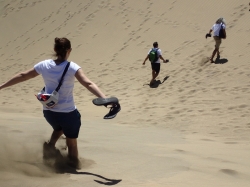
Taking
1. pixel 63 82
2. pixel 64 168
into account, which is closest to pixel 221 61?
pixel 64 168

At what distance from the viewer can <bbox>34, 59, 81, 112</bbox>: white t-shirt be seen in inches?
140

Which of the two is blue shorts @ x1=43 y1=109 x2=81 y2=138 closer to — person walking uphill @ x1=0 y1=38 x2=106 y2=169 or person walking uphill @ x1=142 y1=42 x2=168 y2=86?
person walking uphill @ x1=0 y1=38 x2=106 y2=169

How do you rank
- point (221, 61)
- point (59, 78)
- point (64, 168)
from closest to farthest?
point (59, 78), point (64, 168), point (221, 61)

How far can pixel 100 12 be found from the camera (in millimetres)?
20812

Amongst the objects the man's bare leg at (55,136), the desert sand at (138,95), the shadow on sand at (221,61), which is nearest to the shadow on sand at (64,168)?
the desert sand at (138,95)

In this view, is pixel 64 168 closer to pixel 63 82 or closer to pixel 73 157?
pixel 73 157

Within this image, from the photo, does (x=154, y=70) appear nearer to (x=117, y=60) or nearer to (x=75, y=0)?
(x=117, y=60)

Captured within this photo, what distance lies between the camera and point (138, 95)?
1188 cm

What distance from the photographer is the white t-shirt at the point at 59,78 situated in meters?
3.55

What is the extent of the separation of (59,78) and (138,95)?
27.5 feet

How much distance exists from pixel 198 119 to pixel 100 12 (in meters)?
13.4

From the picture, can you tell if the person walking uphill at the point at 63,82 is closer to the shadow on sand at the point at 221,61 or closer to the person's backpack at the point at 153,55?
the person's backpack at the point at 153,55

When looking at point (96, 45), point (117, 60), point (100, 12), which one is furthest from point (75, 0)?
point (117, 60)

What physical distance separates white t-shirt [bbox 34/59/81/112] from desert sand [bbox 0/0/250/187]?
634 mm
